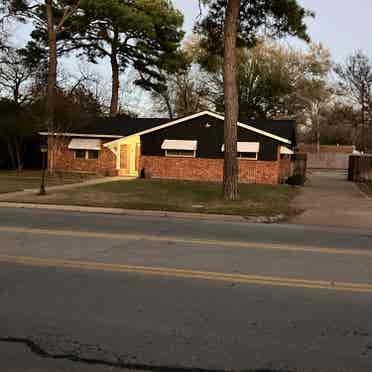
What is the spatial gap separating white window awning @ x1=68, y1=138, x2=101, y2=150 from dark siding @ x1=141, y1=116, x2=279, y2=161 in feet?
11.6

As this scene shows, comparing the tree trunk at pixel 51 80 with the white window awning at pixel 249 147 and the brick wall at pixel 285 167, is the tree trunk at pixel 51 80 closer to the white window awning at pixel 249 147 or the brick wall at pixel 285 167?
the white window awning at pixel 249 147

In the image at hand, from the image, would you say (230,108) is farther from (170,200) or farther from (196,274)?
(196,274)

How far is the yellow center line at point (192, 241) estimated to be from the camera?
8.70 m

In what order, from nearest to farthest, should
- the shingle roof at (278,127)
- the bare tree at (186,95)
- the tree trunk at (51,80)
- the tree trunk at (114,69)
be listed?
the tree trunk at (51,80) → the shingle roof at (278,127) → the tree trunk at (114,69) → the bare tree at (186,95)

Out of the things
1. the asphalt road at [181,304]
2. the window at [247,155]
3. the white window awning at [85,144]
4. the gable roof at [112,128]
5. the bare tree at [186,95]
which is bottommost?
the asphalt road at [181,304]

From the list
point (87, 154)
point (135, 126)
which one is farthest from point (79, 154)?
point (135, 126)

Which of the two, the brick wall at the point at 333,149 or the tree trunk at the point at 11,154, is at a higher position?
the brick wall at the point at 333,149

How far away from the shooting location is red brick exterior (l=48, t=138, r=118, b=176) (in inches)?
1281

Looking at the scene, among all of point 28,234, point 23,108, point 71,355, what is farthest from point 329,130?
point 71,355

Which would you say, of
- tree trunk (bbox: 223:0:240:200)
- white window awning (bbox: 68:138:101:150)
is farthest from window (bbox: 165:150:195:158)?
tree trunk (bbox: 223:0:240:200)

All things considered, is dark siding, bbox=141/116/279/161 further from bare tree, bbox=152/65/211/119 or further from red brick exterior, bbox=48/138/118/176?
bare tree, bbox=152/65/211/119

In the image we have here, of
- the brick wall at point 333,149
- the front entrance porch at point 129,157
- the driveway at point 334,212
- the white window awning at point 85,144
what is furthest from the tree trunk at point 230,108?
the brick wall at point 333,149

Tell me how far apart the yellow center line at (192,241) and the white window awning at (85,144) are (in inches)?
883

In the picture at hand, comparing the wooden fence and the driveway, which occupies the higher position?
the wooden fence
